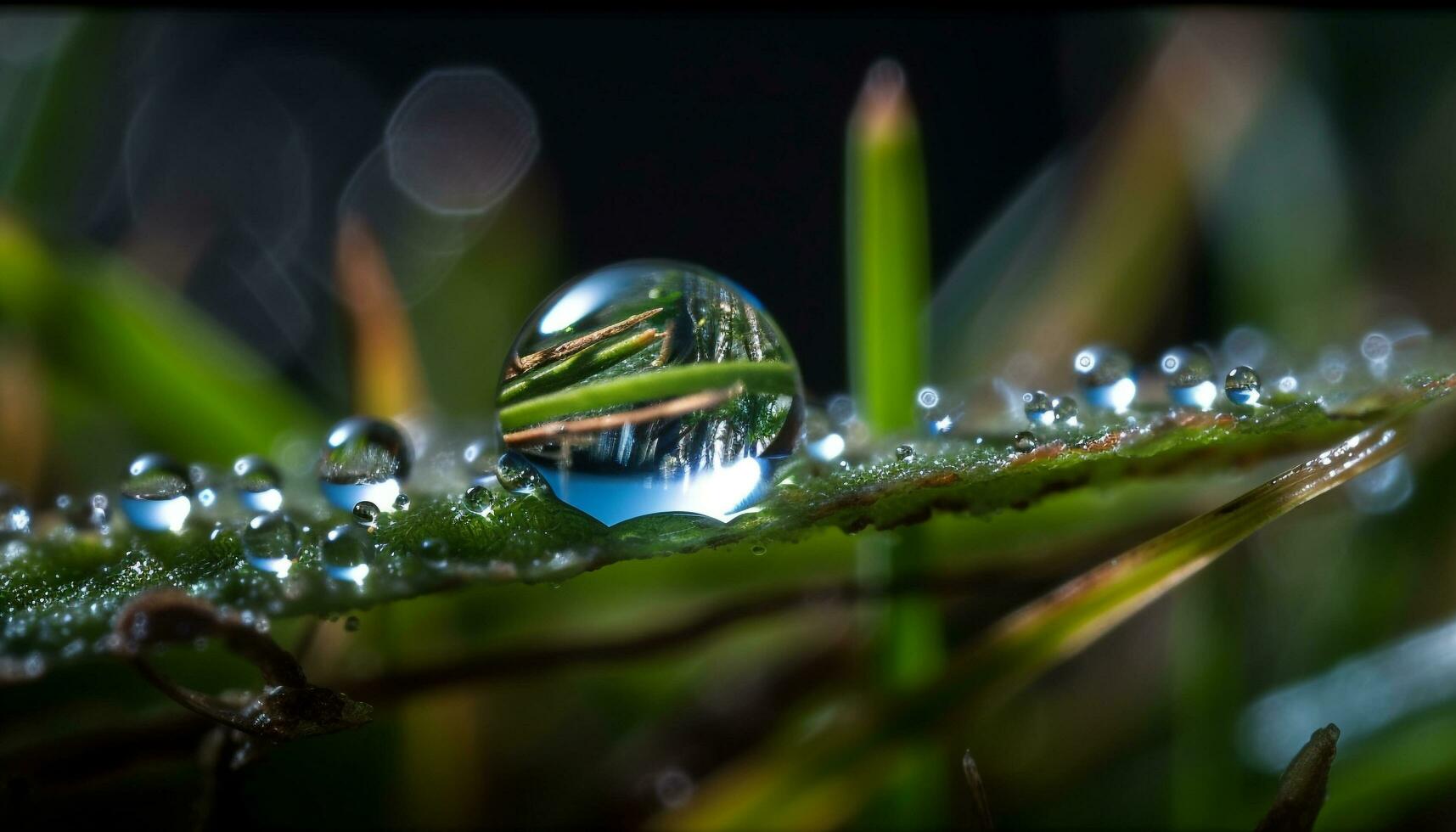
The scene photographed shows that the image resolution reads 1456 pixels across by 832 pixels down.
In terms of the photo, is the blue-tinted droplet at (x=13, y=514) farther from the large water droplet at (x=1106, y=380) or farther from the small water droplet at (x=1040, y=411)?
the large water droplet at (x=1106, y=380)

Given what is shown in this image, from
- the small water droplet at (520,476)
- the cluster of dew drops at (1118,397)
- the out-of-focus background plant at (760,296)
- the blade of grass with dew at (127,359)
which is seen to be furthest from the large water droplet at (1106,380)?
the blade of grass with dew at (127,359)

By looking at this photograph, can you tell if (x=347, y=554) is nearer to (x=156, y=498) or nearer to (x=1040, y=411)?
(x=156, y=498)

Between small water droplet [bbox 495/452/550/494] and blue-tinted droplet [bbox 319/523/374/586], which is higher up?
small water droplet [bbox 495/452/550/494]

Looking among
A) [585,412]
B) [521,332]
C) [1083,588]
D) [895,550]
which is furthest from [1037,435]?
[521,332]

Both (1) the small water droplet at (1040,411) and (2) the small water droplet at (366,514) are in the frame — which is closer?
(2) the small water droplet at (366,514)

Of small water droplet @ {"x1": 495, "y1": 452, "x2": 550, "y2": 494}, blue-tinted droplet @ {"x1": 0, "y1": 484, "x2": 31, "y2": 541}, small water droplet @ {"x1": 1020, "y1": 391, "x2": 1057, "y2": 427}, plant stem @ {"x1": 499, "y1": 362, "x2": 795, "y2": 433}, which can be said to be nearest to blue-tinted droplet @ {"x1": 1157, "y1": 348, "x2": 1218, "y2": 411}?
small water droplet @ {"x1": 1020, "y1": 391, "x2": 1057, "y2": 427}

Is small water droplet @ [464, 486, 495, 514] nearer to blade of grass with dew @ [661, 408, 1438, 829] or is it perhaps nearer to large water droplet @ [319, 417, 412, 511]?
large water droplet @ [319, 417, 412, 511]

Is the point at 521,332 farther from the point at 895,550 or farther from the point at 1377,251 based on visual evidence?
the point at 1377,251
